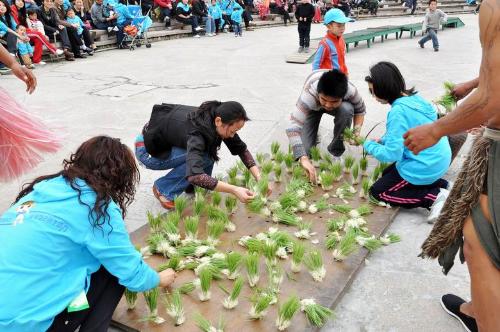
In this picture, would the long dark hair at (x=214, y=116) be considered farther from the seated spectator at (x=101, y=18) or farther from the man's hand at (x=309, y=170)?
the seated spectator at (x=101, y=18)

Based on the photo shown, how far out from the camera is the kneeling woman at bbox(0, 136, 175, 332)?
154 centimetres

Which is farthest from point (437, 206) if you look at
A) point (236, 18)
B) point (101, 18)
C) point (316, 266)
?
point (236, 18)

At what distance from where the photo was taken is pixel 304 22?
10195 mm

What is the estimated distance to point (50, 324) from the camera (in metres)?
1.62

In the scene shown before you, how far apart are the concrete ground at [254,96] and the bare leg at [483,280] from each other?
0.40 metres

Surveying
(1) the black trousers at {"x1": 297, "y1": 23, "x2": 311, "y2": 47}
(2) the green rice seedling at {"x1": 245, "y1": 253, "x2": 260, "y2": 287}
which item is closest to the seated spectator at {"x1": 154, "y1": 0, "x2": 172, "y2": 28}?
(1) the black trousers at {"x1": 297, "y1": 23, "x2": 311, "y2": 47}

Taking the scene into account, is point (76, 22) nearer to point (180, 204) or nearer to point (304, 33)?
point (304, 33)

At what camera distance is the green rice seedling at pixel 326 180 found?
3286 millimetres

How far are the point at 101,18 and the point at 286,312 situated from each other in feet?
38.4

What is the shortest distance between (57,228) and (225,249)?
118cm

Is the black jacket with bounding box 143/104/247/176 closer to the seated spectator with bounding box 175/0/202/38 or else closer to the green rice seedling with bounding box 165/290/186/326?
the green rice seedling with bounding box 165/290/186/326

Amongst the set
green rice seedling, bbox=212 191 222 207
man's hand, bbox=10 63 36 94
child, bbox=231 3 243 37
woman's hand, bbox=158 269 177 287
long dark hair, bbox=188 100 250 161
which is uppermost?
man's hand, bbox=10 63 36 94

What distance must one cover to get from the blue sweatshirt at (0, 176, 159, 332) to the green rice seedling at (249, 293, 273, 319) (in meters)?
0.58

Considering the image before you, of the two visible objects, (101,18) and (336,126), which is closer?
(336,126)
